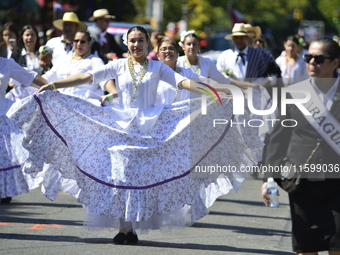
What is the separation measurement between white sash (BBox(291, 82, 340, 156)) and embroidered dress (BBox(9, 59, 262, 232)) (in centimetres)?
219

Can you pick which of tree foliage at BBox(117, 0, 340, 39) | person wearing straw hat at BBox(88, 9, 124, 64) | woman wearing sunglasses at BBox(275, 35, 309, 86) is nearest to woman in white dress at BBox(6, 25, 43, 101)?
person wearing straw hat at BBox(88, 9, 124, 64)

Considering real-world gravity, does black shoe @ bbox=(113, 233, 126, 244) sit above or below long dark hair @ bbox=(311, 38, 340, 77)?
below

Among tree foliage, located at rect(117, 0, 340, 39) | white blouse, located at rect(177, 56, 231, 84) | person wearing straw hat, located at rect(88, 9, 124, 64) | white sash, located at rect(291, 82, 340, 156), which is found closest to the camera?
white sash, located at rect(291, 82, 340, 156)

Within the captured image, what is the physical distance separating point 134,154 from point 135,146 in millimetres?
76

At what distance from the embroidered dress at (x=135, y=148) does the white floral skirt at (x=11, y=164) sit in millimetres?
991

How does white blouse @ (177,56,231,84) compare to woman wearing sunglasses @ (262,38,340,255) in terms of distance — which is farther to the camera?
white blouse @ (177,56,231,84)

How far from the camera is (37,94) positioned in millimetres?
7188

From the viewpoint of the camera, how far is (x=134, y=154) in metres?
7.00

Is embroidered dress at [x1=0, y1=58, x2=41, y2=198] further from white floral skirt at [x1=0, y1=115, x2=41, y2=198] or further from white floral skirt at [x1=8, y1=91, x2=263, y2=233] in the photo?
white floral skirt at [x1=8, y1=91, x2=263, y2=233]

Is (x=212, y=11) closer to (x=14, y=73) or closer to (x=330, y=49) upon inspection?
(x=14, y=73)

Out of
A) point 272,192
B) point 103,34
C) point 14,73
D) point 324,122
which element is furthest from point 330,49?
point 103,34

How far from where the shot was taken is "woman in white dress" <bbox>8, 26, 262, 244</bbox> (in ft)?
22.7

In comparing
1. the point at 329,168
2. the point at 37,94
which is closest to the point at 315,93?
the point at 329,168

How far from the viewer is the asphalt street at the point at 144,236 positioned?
700 centimetres
